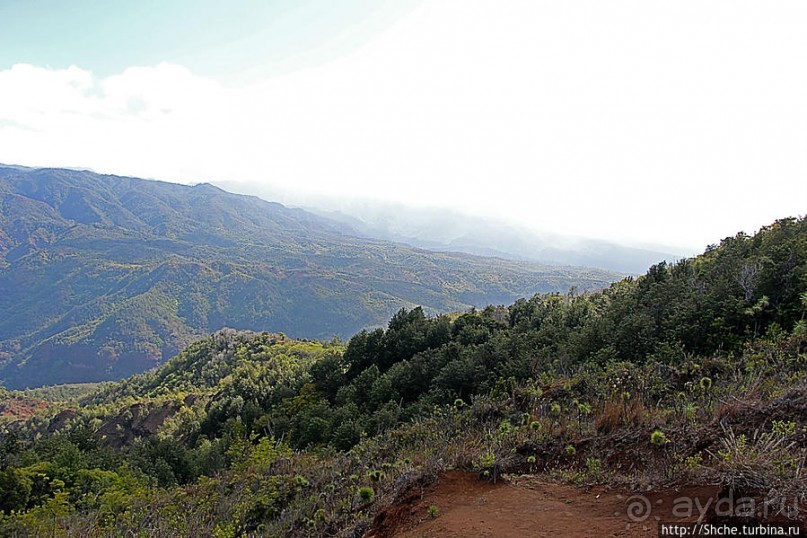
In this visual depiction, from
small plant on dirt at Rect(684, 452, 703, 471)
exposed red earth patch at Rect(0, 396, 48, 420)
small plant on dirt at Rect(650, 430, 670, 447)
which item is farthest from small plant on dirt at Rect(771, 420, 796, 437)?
exposed red earth patch at Rect(0, 396, 48, 420)

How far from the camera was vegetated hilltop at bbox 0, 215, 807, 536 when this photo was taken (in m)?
6.30

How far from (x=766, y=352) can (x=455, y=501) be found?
A: 858 centimetres

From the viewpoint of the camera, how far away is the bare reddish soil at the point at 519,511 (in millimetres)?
5117

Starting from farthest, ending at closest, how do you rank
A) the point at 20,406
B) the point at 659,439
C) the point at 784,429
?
the point at 20,406 < the point at 659,439 < the point at 784,429

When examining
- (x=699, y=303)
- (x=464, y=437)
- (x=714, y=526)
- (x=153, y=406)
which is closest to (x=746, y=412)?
(x=714, y=526)

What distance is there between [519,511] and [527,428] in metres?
2.74

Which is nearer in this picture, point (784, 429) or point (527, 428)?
point (784, 429)

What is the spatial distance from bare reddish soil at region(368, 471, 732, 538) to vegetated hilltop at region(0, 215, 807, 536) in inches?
4.7

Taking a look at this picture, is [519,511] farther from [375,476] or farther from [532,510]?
[375,476]

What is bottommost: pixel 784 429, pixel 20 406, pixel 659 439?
pixel 20 406

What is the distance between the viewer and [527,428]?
8680 mm

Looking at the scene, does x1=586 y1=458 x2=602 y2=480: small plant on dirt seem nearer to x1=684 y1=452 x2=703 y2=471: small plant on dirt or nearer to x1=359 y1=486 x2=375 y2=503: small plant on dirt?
x1=684 y1=452 x2=703 y2=471: small plant on dirt

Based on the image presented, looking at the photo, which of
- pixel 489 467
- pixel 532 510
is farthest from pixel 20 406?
pixel 532 510

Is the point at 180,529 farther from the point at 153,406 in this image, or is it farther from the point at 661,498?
the point at 153,406
